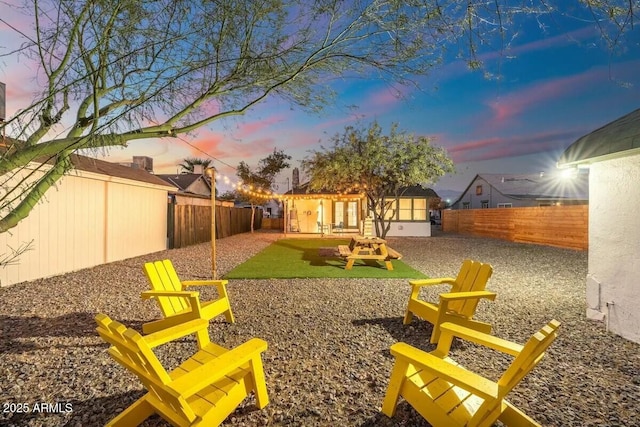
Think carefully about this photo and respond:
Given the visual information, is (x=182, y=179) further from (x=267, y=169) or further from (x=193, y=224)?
(x=193, y=224)

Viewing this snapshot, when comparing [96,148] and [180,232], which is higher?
[96,148]

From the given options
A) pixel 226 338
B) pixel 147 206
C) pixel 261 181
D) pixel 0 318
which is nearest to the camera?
pixel 226 338

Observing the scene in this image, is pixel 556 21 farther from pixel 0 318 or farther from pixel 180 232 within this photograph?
pixel 180 232

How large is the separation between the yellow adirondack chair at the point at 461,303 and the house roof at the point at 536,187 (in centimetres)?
2691

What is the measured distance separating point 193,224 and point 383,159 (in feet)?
30.6

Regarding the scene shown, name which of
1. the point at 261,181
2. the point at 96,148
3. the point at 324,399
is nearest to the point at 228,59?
the point at 96,148

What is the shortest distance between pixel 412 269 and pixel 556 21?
24.3ft

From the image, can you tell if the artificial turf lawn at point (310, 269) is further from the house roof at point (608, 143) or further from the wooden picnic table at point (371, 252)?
the house roof at point (608, 143)

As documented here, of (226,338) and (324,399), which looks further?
(226,338)

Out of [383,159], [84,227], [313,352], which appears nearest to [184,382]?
[313,352]

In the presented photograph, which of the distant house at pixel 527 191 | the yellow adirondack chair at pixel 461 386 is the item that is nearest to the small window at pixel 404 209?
the distant house at pixel 527 191

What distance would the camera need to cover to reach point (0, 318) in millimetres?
4473

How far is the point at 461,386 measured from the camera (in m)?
1.85

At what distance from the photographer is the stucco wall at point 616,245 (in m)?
3.74
